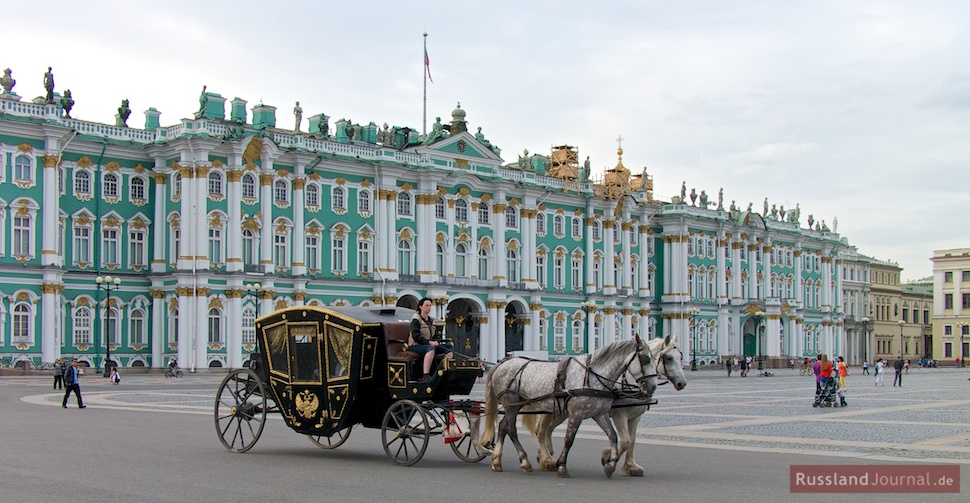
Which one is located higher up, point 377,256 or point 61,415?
point 377,256

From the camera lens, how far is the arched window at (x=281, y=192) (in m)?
64.4

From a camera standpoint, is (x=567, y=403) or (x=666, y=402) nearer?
(x=567, y=403)

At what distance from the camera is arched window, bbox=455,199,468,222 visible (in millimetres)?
73188

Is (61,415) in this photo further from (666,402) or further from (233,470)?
(666,402)

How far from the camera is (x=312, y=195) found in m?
66.2

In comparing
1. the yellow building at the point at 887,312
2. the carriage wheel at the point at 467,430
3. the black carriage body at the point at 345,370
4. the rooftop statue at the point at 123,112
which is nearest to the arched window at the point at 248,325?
the rooftop statue at the point at 123,112

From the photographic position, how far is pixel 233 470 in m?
15.8

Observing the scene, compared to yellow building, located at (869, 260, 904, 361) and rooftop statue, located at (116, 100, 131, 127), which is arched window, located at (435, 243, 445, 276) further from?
yellow building, located at (869, 260, 904, 361)

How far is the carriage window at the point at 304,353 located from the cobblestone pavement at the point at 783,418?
635 centimetres

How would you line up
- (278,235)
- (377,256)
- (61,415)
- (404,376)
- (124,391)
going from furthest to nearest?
1. (377,256)
2. (278,235)
3. (124,391)
4. (61,415)
5. (404,376)

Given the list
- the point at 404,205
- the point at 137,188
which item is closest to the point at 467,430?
the point at 137,188

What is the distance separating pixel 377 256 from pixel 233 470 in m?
53.0

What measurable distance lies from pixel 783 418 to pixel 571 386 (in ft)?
46.9

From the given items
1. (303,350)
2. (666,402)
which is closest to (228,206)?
(666,402)
